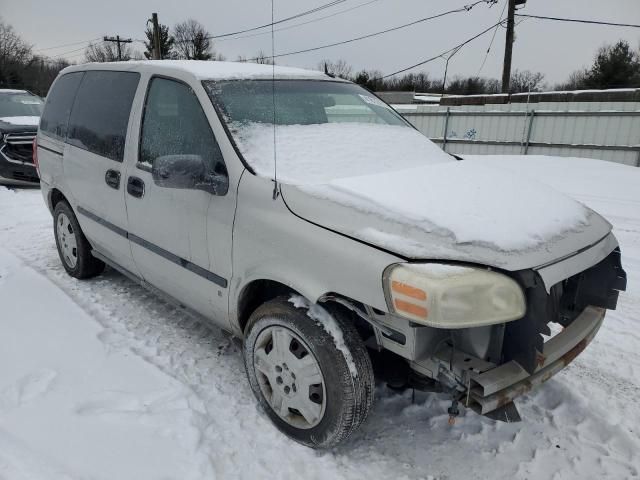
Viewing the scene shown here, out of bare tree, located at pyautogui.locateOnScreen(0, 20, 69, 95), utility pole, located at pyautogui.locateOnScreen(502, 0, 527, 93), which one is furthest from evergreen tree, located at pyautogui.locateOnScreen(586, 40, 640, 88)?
bare tree, located at pyautogui.locateOnScreen(0, 20, 69, 95)

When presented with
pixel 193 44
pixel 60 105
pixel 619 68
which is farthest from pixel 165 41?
pixel 60 105

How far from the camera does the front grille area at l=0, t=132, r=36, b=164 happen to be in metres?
8.59

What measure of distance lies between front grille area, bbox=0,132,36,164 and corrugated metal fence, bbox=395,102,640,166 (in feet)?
39.3

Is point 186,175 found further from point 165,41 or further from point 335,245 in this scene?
point 165,41

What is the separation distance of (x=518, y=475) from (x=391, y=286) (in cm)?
121

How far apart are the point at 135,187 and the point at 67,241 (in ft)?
5.58

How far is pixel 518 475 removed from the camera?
7.43 ft

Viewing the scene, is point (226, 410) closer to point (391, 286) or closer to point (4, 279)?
point (391, 286)

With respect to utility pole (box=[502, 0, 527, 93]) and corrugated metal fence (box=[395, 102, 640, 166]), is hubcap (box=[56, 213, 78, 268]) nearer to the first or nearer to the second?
corrugated metal fence (box=[395, 102, 640, 166])

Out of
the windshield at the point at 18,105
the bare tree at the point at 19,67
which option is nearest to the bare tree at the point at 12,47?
the bare tree at the point at 19,67

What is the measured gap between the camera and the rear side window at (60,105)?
411 centimetres

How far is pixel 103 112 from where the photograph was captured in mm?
3582

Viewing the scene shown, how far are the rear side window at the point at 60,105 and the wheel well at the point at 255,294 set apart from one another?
2.55m

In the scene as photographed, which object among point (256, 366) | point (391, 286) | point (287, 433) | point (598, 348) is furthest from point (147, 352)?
point (598, 348)
